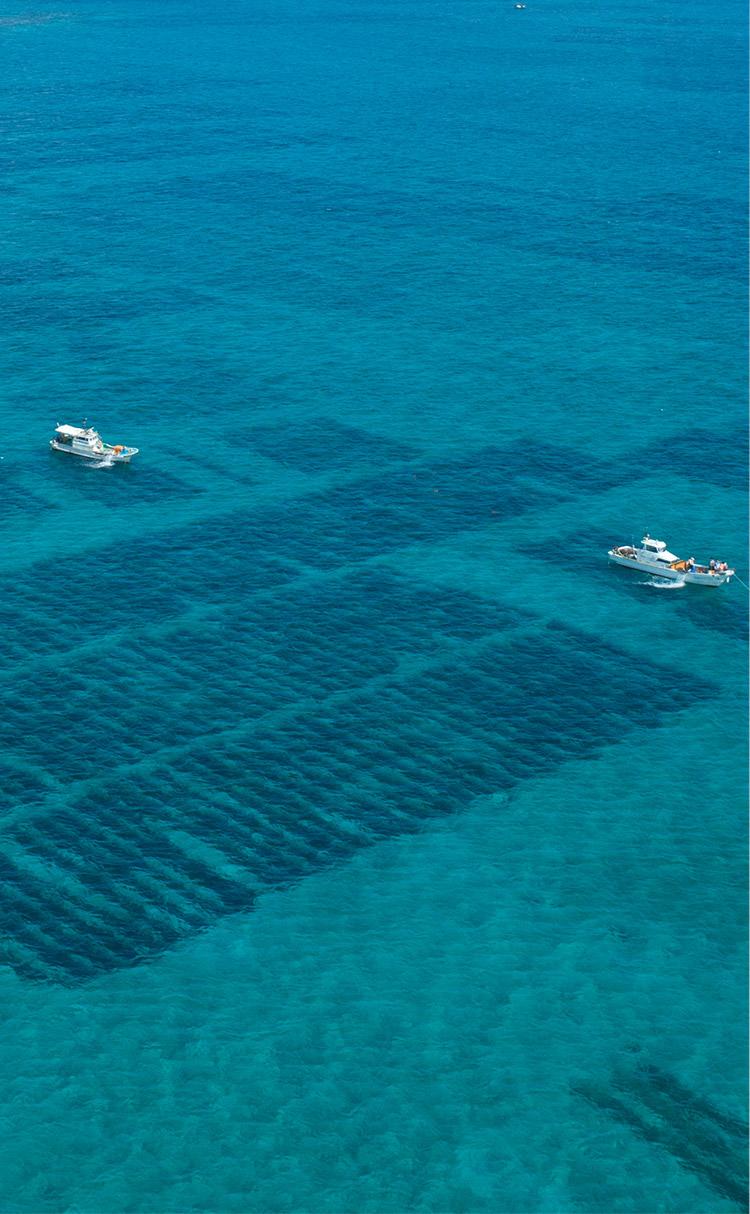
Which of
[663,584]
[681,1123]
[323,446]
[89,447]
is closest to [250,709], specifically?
[663,584]

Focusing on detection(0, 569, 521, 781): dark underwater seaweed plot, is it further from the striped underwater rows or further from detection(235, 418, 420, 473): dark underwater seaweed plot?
detection(235, 418, 420, 473): dark underwater seaweed plot

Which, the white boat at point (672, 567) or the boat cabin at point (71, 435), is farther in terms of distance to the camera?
the boat cabin at point (71, 435)

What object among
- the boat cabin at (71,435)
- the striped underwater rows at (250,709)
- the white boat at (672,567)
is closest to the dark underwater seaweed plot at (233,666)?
the striped underwater rows at (250,709)

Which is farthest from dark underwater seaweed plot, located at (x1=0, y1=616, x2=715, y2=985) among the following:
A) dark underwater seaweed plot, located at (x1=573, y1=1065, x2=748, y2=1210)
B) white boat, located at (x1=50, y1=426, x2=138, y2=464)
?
white boat, located at (x1=50, y1=426, x2=138, y2=464)

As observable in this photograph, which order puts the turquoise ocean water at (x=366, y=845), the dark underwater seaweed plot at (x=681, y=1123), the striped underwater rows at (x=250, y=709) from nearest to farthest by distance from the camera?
the dark underwater seaweed plot at (x=681, y=1123)
the turquoise ocean water at (x=366, y=845)
the striped underwater rows at (x=250, y=709)

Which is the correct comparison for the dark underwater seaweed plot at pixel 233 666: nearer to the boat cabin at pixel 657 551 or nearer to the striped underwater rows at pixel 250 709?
the striped underwater rows at pixel 250 709

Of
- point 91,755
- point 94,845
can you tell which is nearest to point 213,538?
point 91,755
